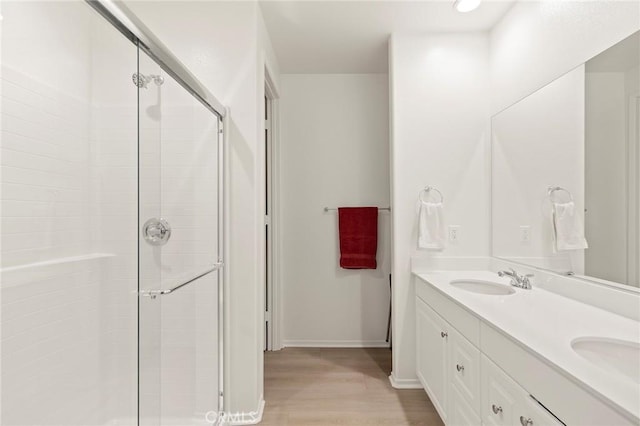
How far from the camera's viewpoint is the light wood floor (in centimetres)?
202

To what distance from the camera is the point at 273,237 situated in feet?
10.0

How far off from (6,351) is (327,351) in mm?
2318

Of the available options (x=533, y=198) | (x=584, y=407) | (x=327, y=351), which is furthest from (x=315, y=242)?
(x=584, y=407)

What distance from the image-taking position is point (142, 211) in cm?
128

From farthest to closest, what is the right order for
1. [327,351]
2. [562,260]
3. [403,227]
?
[327,351], [403,227], [562,260]

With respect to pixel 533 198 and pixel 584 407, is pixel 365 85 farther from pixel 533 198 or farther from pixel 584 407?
pixel 584 407

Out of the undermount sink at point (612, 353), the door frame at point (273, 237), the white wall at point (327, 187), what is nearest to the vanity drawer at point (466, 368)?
the undermount sink at point (612, 353)

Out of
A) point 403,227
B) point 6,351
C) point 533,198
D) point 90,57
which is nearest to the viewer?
point 6,351

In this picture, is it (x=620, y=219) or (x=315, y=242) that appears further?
(x=315, y=242)

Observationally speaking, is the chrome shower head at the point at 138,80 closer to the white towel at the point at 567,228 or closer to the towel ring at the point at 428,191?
the towel ring at the point at 428,191

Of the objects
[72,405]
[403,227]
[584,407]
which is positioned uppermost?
[403,227]

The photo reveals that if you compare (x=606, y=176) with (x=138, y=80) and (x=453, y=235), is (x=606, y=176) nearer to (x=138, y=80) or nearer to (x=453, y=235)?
(x=453, y=235)

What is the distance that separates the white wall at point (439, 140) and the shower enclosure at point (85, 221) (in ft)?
5.05

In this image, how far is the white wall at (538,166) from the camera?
1.62 meters
